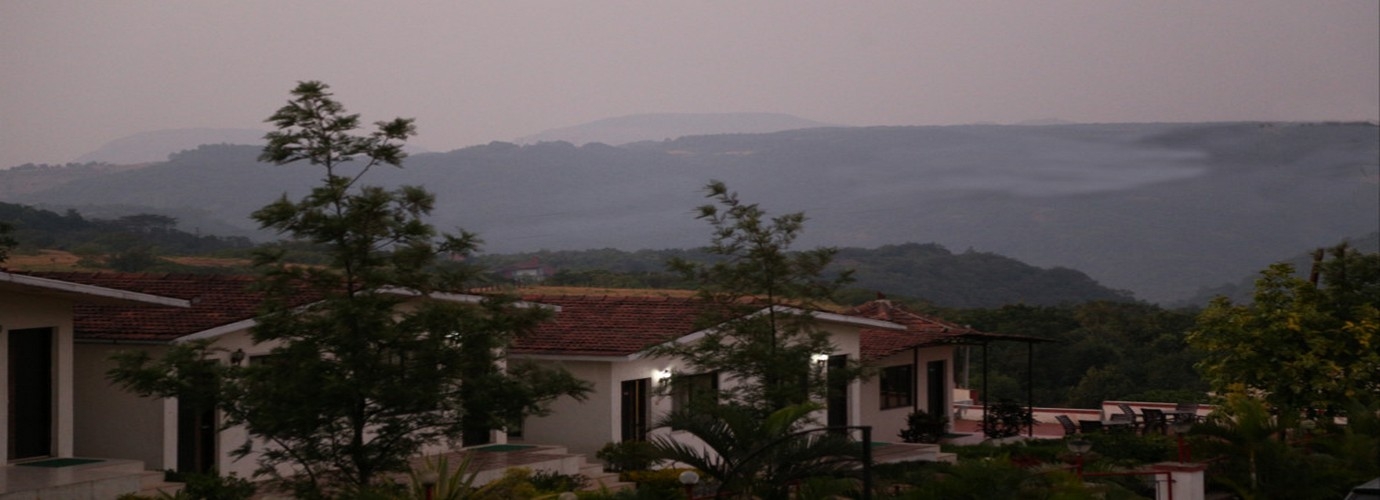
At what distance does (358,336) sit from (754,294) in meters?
10.7

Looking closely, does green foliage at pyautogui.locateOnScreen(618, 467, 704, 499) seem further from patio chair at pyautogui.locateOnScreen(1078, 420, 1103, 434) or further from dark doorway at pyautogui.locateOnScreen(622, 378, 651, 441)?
patio chair at pyautogui.locateOnScreen(1078, 420, 1103, 434)

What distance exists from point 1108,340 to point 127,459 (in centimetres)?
5326

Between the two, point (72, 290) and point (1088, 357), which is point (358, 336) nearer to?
point (72, 290)

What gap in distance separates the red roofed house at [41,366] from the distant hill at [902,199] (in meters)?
104

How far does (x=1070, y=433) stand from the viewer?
34781mm

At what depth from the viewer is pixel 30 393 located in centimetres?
2027

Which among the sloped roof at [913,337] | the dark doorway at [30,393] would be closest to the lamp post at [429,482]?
the dark doorway at [30,393]

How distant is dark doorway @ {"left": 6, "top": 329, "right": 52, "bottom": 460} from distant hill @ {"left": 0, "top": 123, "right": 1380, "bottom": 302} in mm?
104120

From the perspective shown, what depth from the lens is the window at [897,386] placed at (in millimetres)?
36781

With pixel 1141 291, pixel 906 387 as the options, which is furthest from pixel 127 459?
pixel 1141 291

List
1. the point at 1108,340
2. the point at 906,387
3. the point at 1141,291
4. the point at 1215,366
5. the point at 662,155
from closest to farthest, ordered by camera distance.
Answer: the point at 1215,366, the point at 906,387, the point at 1108,340, the point at 1141,291, the point at 662,155

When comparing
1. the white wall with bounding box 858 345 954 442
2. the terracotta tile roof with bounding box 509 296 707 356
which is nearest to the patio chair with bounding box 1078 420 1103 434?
the white wall with bounding box 858 345 954 442

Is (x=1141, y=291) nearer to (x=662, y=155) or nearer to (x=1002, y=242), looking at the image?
(x=1002, y=242)

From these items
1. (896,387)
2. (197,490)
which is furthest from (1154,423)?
(197,490)
